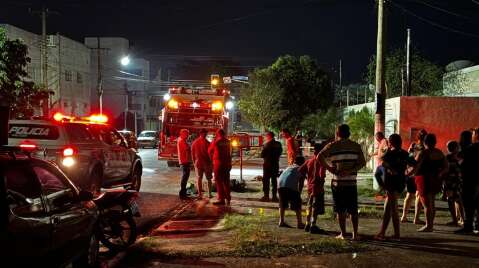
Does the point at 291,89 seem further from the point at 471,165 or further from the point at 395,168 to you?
the point at 395,168

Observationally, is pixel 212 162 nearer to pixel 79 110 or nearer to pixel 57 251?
pixel 57 251

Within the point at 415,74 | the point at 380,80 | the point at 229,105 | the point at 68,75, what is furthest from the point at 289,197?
the point at 68,75

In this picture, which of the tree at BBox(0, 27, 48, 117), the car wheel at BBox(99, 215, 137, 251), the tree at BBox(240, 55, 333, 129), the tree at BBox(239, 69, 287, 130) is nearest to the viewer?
the car wheel at BBox(99, 215, 137, 251)

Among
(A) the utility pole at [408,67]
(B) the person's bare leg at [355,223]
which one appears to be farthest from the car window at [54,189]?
(A) the utility pole at [408,67]

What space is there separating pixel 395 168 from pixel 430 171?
112cm

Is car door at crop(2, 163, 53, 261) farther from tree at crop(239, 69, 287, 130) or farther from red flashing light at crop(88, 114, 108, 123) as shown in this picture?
tree at crop(239, 69, 287, 130)

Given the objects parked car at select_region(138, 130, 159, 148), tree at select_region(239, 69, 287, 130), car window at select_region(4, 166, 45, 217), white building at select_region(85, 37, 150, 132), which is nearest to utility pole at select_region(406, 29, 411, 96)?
tree at select_region(239, 69, 287, 130)

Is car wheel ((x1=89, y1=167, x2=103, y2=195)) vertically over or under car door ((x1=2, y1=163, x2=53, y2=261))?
under

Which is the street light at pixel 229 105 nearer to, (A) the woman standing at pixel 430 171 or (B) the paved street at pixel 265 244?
(B) the paved street at pixel 265 244

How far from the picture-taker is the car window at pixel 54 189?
5866mm

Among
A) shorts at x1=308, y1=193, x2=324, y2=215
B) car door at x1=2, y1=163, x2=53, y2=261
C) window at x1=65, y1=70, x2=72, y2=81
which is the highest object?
window at x1=65, y1=70, x2=72, y2=81

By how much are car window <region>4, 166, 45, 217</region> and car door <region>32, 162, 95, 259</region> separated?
160 millimetres

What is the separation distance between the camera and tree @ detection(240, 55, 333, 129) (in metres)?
43.2

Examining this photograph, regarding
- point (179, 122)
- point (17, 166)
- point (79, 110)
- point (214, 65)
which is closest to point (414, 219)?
point (17, 166)
